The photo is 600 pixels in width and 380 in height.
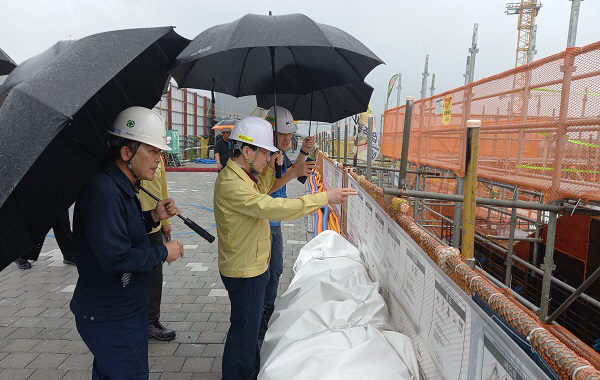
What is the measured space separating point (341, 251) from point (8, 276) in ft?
15.0

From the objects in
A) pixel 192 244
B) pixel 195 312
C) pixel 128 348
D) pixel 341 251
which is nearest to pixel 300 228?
pixel 192 244

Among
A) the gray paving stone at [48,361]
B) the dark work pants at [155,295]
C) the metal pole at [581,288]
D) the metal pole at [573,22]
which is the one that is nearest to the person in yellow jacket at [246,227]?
the dark work pants at [155,295]

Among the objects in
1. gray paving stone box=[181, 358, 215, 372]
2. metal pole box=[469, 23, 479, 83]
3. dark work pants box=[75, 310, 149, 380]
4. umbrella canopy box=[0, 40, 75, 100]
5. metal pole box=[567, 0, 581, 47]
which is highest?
metal pole box=[469, 23, 479, 83]

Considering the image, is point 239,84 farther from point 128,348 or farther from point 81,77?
point 128,348

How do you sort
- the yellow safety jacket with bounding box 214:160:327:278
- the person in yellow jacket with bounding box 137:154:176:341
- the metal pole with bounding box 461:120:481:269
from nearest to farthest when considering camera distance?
the metal pole with bounding box 461:120:481:269 → the yellow safety jacket with bounding box 214:160:327:278 → the person in yellow jacket with bounding box 137:154:176:341

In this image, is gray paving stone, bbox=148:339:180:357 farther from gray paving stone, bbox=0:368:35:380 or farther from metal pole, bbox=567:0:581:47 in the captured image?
metal pole, bbox=567:0:581:47

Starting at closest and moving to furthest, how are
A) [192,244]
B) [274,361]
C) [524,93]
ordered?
[274,361]
[524,93]
[192,244]

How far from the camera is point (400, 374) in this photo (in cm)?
174

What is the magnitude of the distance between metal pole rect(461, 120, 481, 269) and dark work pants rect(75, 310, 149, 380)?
176 centimetres

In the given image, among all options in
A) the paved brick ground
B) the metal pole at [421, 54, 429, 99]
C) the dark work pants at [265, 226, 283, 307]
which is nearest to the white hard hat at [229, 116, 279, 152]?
the dark work pants at [265, 226, 283, 307]

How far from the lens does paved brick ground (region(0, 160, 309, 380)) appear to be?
3.25m

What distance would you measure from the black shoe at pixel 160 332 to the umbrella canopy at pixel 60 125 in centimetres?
203

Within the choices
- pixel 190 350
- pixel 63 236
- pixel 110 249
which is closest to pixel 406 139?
pixel 110 249

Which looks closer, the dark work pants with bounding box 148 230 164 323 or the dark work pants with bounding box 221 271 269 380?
the dark work pants with bounding box 221 271 269 380
